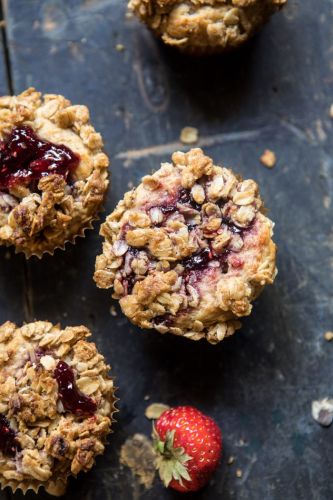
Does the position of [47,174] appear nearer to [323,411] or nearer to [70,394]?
[70,394]

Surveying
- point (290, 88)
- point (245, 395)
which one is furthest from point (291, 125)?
point (245, 395)

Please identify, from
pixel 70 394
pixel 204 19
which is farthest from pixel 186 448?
pixel 204 19

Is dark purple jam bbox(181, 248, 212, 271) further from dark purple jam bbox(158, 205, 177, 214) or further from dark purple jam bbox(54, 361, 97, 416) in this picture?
dark purple jam bbox(54, 361, 97, 416)

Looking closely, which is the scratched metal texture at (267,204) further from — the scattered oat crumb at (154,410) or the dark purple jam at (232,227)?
the dark purple jam at (232,227)

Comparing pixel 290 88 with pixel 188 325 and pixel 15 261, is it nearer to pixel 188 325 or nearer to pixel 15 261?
pixel 188 325

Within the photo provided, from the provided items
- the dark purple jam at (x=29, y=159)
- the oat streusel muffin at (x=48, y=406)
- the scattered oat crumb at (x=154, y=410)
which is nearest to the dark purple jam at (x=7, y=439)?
the oat streusel muffin at (x=48, y=406)

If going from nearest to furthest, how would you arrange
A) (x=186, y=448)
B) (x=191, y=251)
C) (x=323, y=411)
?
(x=191, y=251), (x=186, y=448), (x=323, y=411)
